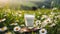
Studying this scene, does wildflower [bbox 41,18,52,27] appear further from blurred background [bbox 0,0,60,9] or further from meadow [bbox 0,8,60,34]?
blurred background [bbox 0,0,60,9]

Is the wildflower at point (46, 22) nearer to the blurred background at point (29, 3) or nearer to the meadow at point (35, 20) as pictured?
the meadow at point (35, 20)

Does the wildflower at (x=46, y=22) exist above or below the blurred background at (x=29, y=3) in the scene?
below

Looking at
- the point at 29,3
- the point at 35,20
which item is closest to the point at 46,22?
the point at 35,20

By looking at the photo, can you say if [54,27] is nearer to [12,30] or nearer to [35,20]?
[35,20]

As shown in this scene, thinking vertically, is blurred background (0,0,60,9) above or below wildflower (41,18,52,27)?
above

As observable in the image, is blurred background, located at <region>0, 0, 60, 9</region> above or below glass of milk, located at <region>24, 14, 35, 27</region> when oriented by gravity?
above

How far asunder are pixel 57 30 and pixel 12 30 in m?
0.37

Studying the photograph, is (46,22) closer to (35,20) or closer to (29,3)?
(35,20)

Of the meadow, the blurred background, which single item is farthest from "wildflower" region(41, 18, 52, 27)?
the blurred background

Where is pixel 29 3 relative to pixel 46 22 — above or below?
above

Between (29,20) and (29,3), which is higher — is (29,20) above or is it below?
below

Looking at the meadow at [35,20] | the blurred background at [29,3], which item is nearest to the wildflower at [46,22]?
the meadow at [35,20]

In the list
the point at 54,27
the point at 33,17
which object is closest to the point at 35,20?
the point at 33,17

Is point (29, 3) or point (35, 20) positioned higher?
point (29, 3)
